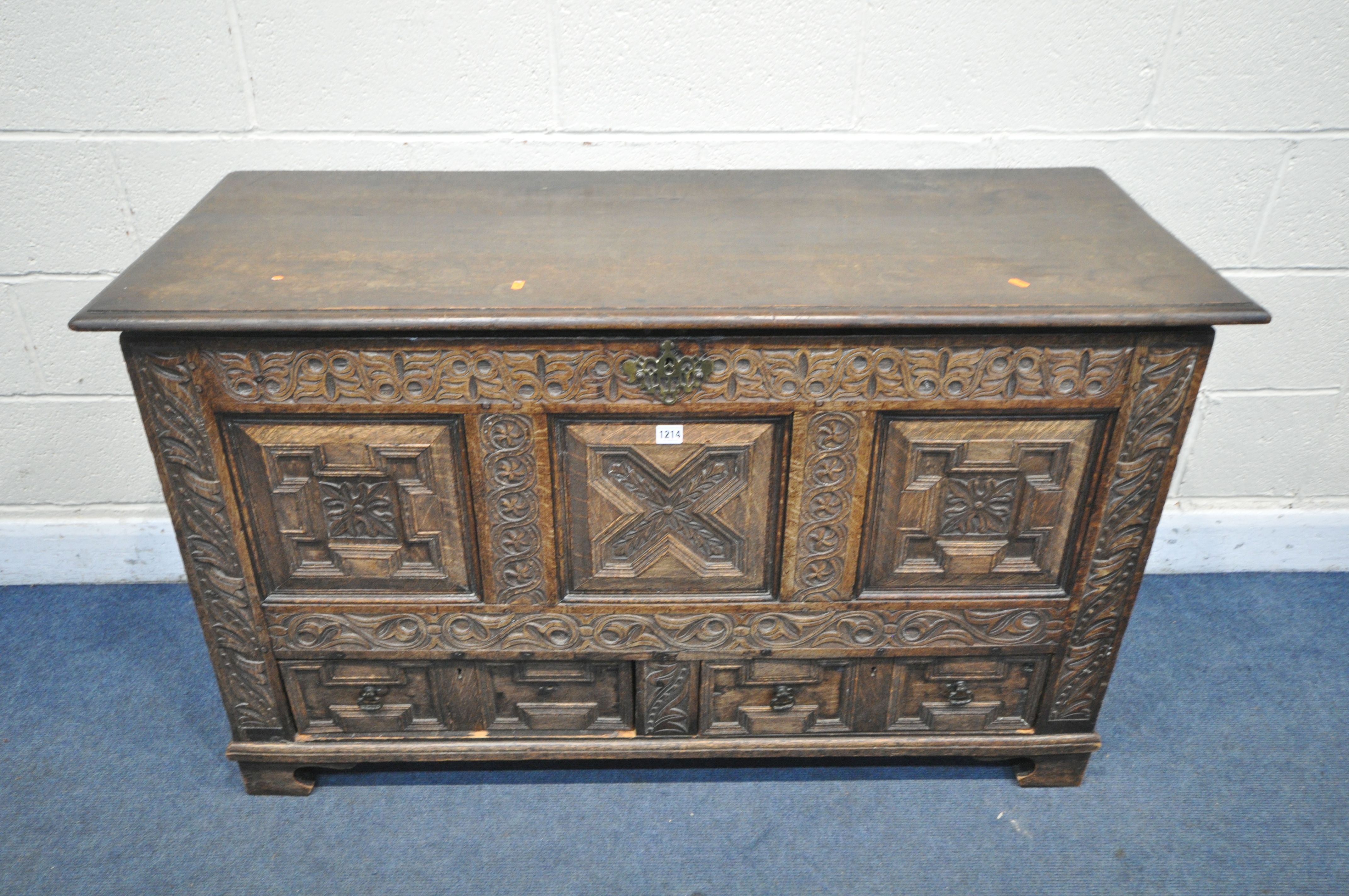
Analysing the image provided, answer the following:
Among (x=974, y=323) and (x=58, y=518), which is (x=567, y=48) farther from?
(x=58, y=518)

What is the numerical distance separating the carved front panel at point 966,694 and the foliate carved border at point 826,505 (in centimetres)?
24

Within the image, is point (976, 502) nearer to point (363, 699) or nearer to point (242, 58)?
point (363, 699)

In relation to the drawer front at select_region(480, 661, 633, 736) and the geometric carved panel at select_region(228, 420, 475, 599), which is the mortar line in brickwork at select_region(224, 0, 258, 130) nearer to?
the geometric carved panel at select_region(228, 420, 475, 599)

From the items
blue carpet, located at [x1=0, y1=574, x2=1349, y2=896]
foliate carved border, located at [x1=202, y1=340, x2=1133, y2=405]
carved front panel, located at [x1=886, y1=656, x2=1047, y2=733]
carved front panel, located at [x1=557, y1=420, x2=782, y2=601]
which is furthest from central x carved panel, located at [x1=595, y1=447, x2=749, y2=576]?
blue carpet, located at [x1=0, y1=574, x2=1349, y2=896]

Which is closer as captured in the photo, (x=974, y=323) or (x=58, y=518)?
(x=974, y=323)

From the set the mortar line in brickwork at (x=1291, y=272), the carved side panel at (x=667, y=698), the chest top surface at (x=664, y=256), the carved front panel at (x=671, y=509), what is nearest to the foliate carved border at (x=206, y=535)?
the chest top surface at (x=664, y=256)

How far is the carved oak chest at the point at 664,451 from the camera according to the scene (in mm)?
1364

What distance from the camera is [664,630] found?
164cm

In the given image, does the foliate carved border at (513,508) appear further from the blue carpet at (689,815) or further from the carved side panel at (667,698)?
the blue carpet at (689,815)

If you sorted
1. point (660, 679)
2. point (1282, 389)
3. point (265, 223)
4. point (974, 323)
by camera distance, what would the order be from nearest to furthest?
point (974, 323) < point (265, 223) < point (660, 679) < point (1282, 389)

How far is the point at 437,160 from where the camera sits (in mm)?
1886

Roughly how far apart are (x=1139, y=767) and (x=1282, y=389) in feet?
2.90

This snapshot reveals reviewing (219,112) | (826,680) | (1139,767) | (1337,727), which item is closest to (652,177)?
(219,112)

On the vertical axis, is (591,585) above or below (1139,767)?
above
